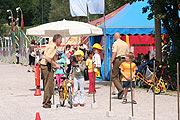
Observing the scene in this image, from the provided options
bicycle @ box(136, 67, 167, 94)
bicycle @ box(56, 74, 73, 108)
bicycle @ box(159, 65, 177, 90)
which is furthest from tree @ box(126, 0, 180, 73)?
bicycle @ box(56, 74, 73, 108)

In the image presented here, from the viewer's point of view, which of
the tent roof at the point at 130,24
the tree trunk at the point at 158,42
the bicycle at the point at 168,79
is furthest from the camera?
the tent roof at the point at 130,24

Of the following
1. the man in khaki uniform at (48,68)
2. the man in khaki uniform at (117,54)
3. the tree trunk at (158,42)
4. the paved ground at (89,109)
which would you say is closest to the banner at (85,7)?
the tree trunk at (158,42)

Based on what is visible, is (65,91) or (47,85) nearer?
(47,85)

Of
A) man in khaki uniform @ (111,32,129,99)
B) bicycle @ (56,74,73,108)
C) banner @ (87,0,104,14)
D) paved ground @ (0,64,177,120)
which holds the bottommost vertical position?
paved ground @ (0,64,177,120)

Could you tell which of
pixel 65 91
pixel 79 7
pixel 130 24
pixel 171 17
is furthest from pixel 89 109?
pixel 79 7

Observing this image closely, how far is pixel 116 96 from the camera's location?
14820 mm

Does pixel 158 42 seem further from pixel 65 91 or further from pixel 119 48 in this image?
pixel 65 91

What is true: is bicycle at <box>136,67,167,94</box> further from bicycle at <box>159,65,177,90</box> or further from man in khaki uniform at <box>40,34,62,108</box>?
man in khaki uniform at <box>40,34,62,108</box>

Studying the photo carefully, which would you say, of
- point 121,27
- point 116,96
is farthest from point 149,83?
point 121,27

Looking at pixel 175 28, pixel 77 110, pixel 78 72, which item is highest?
pixel 175 28

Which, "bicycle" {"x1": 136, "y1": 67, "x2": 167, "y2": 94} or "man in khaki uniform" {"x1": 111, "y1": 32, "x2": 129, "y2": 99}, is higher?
"man in khaki uniform" {"x1": 111, "y1": 32, "x2": 129, "y2": 99}

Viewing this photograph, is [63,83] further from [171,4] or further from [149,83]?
[171,4]

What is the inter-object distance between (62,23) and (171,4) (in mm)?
3900

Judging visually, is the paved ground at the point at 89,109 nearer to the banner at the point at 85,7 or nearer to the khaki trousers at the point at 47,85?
the khaki trousers at the point at 47,85
